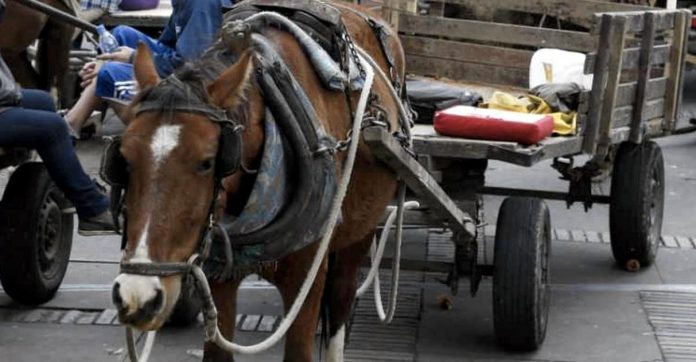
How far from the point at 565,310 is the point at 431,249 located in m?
1.35

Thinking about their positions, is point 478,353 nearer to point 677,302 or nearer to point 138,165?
point 677,302

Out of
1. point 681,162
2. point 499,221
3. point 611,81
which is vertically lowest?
point 681,162

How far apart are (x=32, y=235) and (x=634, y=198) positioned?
3191 mm

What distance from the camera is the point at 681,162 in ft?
38.5

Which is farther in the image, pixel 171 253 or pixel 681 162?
pixel 681 162

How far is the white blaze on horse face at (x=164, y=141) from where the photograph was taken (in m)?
3.87

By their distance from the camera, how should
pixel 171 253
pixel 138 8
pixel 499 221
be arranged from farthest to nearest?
pixel 138 8 < pixel 499 221 < pixel 171 253

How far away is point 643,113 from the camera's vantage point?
24.5 feet

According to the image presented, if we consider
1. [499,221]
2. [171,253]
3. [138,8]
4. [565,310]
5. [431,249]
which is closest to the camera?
[171,253]

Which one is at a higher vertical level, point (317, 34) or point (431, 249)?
point (317, 34)

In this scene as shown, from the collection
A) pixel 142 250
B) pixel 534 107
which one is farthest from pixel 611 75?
pixel 142 250

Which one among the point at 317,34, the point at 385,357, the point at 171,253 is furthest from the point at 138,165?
the point at 385,357

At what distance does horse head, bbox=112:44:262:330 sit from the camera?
378 centimetres

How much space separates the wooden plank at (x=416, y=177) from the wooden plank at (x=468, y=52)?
60.4 inches
